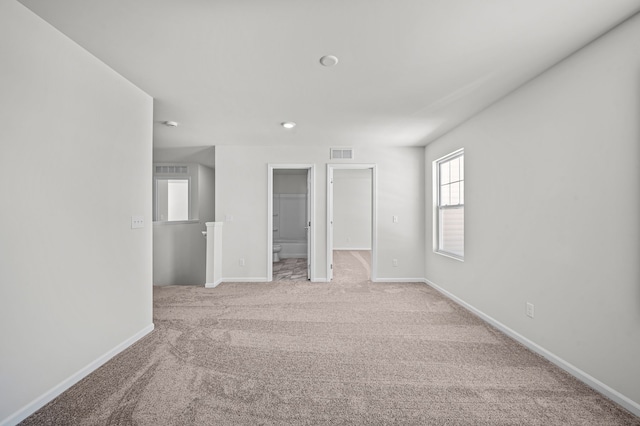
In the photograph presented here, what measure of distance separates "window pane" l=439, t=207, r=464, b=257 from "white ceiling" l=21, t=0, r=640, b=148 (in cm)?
143

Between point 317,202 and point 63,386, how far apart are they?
3543 millimetres

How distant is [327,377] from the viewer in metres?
1.89

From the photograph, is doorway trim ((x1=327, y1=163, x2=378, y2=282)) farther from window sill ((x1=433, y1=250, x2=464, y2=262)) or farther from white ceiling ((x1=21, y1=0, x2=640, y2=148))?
white ceiling ((x1=21, y1=0, x2=640, y2=148))

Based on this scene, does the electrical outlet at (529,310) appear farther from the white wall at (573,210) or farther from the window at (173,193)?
the window at (173,193)

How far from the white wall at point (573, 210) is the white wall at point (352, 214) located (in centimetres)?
556

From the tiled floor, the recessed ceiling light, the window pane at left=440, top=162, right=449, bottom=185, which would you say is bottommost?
the tiled floor

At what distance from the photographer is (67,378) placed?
176 centimetres

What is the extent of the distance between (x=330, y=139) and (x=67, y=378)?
3.80 m

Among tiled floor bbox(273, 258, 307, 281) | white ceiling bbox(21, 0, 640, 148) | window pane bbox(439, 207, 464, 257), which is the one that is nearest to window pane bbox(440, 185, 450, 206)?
window pane bbox(439, 207, 464, 257)

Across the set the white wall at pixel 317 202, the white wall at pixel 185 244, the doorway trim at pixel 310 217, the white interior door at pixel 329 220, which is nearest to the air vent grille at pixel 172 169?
the white wall at pixel 185 244

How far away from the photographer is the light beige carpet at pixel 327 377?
1537 mm

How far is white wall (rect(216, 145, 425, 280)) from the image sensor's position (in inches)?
181

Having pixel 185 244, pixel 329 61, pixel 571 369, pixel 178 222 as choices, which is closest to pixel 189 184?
pixel 178 222

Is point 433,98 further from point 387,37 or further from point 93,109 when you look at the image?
point 93,109
